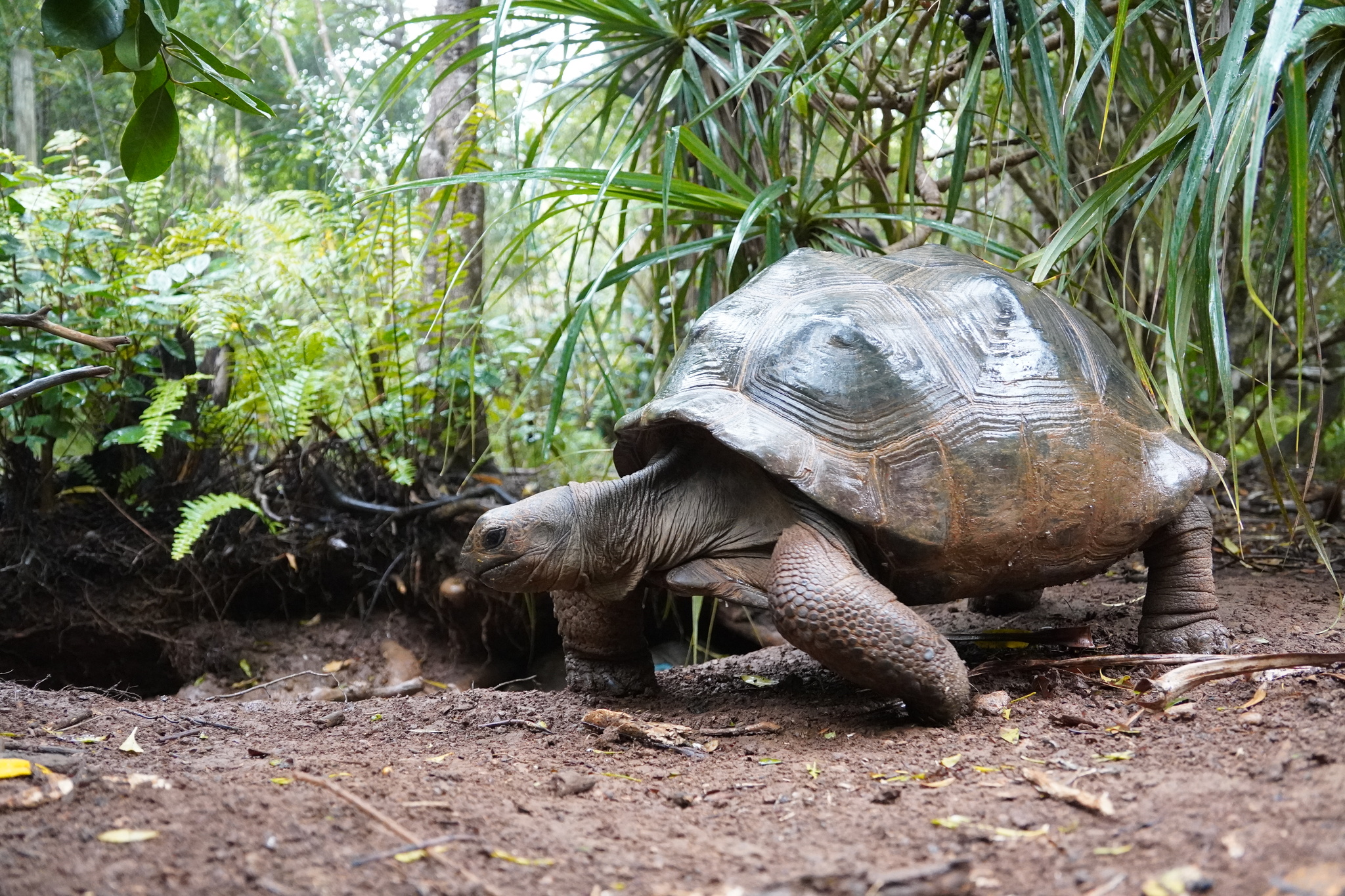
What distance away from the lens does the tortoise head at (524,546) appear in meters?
3.13

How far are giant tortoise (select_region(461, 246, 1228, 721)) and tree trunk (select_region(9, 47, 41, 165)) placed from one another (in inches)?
242

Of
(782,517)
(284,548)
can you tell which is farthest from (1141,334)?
(284,548)

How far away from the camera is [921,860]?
1.76 metres

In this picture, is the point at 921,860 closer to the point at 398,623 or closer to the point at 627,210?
the point at 627,210

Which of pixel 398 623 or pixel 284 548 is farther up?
pixel 284 548

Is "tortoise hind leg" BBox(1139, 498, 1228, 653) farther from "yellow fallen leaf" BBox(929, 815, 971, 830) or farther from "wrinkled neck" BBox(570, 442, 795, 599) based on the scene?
"yellow fallen leaf" BBox(929, 815, 971, 830)

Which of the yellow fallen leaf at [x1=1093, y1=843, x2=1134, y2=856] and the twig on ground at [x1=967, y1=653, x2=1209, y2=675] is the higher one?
the yellow fallen leaf at [x1=1093, y1=843, x2=1134, y2=856]

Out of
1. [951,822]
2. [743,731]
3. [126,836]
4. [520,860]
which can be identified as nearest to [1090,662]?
[743,731]

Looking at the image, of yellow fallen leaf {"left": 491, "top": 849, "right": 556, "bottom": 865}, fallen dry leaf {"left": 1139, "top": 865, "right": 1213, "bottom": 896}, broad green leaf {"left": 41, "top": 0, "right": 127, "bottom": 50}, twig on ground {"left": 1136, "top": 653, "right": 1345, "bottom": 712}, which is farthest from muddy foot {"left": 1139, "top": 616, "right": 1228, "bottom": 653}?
broad green leaf {"left": 41, "top": 0, "right": 127, "bottom": 50}

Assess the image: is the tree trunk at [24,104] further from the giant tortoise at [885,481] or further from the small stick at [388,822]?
the small stick at [388,822]

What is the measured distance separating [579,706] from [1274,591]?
10.2 ft

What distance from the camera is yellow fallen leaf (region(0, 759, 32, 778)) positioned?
2.23 m

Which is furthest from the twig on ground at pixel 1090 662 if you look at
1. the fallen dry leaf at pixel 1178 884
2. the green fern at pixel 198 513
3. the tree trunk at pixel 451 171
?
the tree trunk at pixel 451 171

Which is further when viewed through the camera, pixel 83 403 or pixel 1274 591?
pixel 83 403
